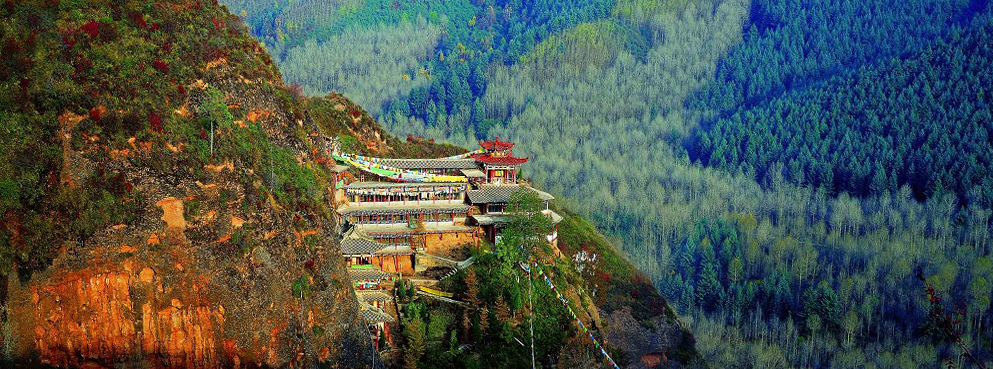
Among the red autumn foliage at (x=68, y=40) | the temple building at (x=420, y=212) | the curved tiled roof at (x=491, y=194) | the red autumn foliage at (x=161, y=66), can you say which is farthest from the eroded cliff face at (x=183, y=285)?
the curved tiled roof at (x=491, y=194)

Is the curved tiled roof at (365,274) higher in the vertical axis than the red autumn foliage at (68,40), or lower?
lower

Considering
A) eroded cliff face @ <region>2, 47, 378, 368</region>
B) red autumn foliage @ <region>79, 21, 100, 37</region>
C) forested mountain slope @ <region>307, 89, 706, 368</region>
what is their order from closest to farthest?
eroded cliff face @ <region>2, 47, 378, 368</region>, red autumn foliage @ <region>79, 21, 100, 37</region>, forested mountain slope @ <region>307, 89, 706, 368</region>

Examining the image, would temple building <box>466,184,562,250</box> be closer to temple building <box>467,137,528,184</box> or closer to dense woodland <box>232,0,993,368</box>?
temple building <box>467,137,528,184</box>

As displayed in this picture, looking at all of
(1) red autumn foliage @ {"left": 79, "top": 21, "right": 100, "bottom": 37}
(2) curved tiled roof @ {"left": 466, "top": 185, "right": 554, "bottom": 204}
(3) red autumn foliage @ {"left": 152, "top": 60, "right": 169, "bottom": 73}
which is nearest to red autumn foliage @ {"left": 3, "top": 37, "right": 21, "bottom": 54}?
(1) red autumn foliage @ {"left": 79, "top": 21, "right": 100, "bottom": 37}

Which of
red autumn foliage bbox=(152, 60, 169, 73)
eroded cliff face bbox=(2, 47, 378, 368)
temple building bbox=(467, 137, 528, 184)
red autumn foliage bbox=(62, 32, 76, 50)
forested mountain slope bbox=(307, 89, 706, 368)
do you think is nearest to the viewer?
eroded cliff face bbox=(2, 47, 378, 368)

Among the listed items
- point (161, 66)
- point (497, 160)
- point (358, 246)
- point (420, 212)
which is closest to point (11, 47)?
point (161, 66)

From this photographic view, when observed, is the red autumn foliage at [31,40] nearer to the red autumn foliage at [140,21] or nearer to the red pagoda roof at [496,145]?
the red autumn foliage at [140,21]
